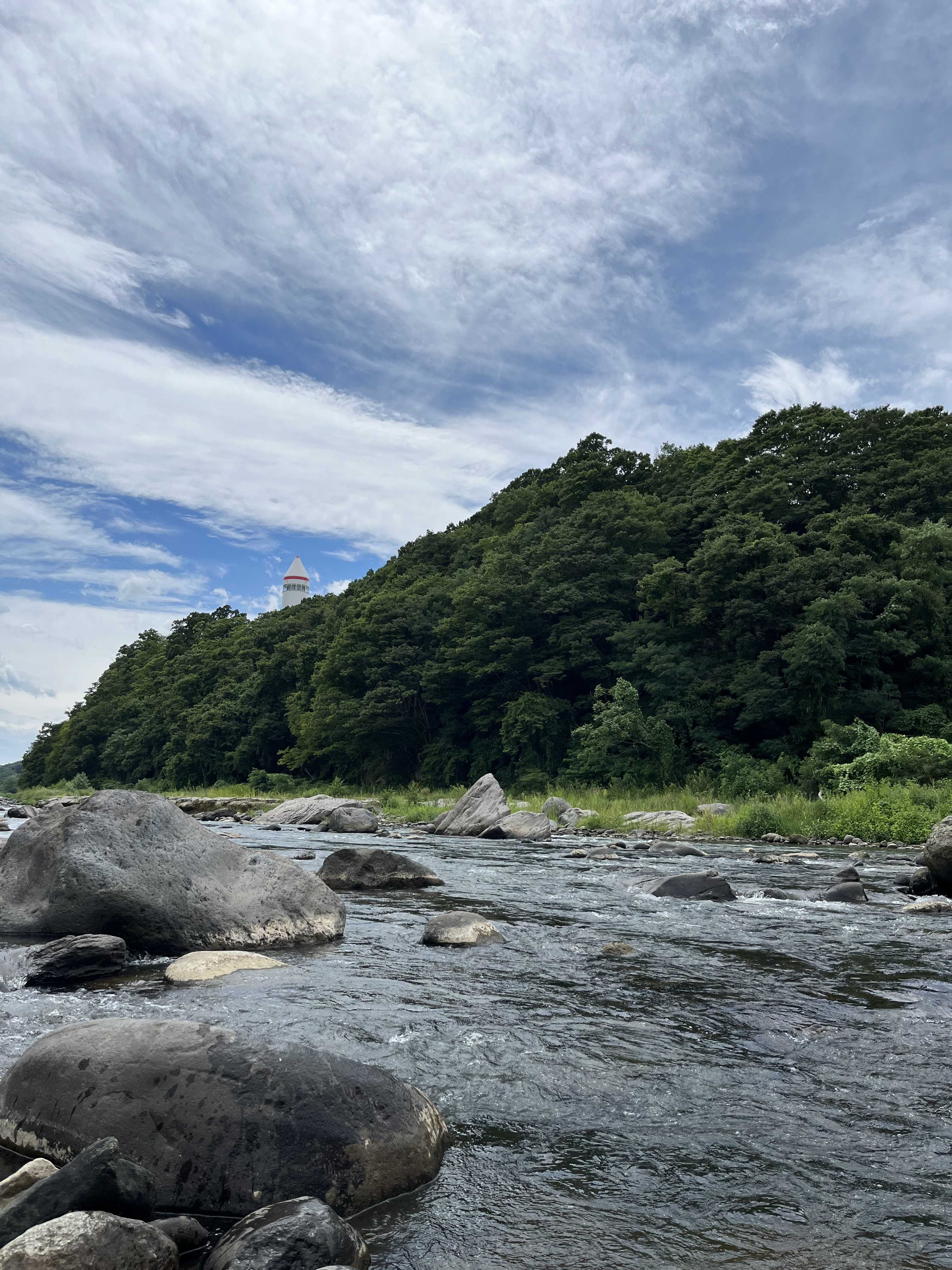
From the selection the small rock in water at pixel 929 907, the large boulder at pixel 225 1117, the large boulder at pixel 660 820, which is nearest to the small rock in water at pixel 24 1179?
the large boulder at pixel 225 1117

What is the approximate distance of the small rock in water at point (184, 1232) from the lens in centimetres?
335

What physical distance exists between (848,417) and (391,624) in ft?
103

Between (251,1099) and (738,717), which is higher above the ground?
(738,717)

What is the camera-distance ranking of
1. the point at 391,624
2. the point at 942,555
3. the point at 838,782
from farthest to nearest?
the point at 391,624 < the point at 942,555 < the point at 838,782

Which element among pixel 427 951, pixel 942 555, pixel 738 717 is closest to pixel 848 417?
pixel 942 555

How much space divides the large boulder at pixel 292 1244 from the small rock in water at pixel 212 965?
14.2 ft

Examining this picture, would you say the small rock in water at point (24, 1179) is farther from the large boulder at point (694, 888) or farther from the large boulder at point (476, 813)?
the large boulder at point (476, 813)

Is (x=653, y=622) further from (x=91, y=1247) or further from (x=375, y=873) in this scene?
(x=91, y=1247)

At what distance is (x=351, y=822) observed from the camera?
3106 cm

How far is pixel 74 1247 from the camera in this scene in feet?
9.82

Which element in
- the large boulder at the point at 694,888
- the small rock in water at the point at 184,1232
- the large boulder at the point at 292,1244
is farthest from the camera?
the large boulder at the point at 694,888

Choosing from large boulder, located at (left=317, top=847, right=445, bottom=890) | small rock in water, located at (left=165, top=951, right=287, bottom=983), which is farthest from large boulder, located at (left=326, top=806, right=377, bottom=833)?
small rock in water, located at (left=165, top=951, right=287, bottom=983)

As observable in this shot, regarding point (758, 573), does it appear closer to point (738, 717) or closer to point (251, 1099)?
point (738, 717)

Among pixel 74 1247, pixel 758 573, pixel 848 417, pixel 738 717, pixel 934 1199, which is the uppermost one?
pixel 848 417
